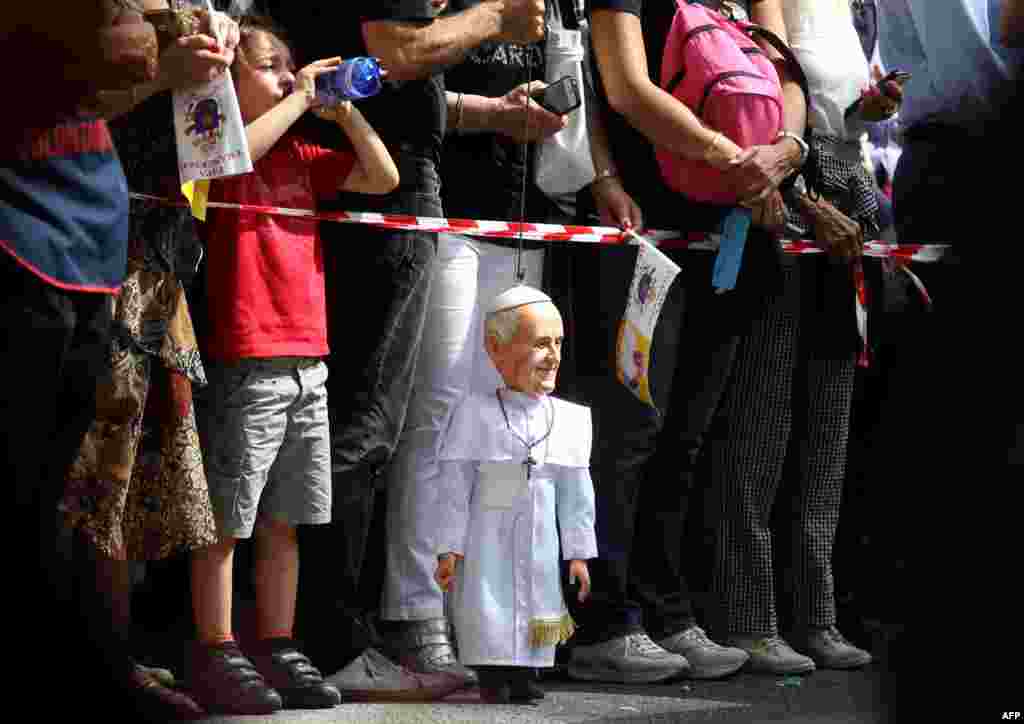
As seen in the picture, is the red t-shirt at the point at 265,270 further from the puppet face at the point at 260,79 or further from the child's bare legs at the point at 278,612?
the child's bare legs at the point at 278,612

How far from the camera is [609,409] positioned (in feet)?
A: 18.5

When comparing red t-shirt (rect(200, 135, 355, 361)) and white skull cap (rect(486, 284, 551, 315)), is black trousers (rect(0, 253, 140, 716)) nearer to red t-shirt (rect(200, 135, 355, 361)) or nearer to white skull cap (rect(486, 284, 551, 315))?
red t-shirt (rect(200, 135, 355, 361))

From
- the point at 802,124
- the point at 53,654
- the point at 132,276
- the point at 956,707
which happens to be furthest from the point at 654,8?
the point at 956,707

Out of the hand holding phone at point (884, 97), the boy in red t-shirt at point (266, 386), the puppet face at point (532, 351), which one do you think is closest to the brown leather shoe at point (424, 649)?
the boy in red t-shirt at point (266, 386)

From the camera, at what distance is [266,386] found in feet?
15.4

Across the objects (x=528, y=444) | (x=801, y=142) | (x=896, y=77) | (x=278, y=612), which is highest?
(x=896, y=77)

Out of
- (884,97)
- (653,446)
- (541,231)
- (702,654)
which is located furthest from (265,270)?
(884,97)

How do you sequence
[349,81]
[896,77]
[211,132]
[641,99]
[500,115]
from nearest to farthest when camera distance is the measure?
[211,132], [349,81], [500,115], [641,99], [896,77]

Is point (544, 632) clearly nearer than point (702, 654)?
Yes

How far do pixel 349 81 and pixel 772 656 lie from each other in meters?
2.33

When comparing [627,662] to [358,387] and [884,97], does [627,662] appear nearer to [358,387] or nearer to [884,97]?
[358,387]

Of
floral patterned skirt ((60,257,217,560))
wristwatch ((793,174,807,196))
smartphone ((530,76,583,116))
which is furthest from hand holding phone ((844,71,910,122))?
floral patterned skirt ((60,257,217,560))

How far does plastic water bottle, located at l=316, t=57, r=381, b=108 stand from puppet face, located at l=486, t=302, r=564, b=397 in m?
0.76

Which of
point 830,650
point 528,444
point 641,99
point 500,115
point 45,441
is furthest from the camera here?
point 830,650
